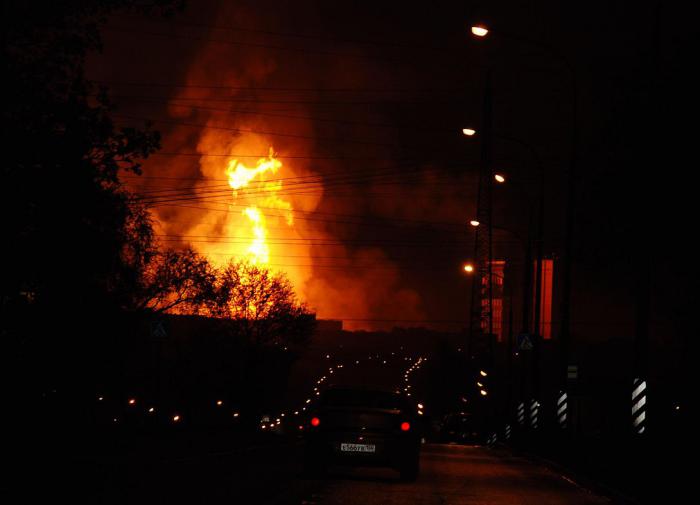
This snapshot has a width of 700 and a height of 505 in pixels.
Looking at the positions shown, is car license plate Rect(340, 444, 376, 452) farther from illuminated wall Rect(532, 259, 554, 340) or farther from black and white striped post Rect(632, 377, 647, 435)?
illuminated wall Rect(532, 259, 554, 340)

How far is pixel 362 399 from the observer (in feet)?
80.4

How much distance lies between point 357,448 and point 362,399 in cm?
165

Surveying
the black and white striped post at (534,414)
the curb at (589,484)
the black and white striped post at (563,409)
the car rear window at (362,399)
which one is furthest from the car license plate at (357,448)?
the black and white striped post at (534,414)

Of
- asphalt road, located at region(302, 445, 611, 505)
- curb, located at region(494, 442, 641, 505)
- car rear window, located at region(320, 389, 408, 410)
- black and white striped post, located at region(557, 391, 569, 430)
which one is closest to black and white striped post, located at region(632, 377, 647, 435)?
curb, located at region(494, 442, 641, 505)

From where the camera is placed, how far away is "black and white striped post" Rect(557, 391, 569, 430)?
40.5 m

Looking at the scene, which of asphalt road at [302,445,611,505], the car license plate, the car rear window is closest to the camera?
asphalt road at [302,445,611,505]

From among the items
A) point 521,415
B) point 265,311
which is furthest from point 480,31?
point 265,311

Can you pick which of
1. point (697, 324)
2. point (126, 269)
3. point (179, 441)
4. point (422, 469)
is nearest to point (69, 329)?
point (126, 269)

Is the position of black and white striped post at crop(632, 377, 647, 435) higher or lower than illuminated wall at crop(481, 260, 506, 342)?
lower

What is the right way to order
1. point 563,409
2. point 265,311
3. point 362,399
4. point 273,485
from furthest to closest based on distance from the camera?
1. point 265,311
2. point 563,409
3. point 362,399
4. point 273,485

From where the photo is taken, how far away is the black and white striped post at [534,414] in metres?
52.2

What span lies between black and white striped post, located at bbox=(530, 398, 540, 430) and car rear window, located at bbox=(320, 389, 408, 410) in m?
28.2

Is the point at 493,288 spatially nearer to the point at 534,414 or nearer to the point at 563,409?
the point at 534,414

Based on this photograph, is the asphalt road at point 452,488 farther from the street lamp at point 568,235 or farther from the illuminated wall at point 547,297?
the illuminated wall at point 547,297
